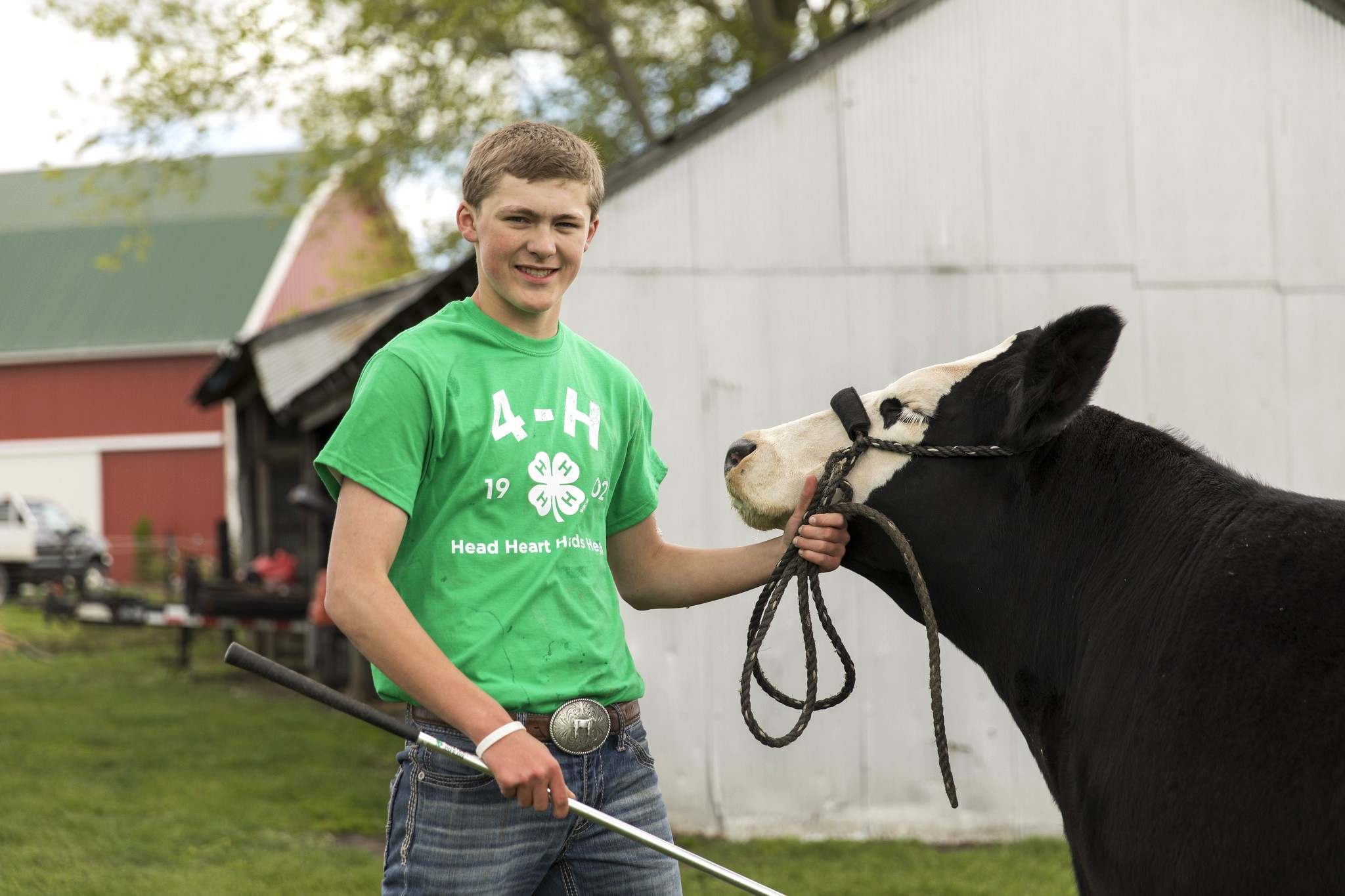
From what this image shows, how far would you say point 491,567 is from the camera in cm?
220

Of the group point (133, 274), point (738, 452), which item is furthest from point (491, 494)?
point (133, 274)

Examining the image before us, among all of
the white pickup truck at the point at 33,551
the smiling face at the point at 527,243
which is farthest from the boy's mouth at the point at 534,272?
the white pickup truck at the point at 33,551

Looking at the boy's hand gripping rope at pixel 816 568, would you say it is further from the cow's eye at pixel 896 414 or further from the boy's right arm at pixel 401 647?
the boy's right arm at pixel 401 647

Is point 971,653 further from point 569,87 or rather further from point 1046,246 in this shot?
point 569,87

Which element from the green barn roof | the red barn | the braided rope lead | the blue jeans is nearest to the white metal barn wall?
the braided rope lead

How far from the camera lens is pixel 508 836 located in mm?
2160

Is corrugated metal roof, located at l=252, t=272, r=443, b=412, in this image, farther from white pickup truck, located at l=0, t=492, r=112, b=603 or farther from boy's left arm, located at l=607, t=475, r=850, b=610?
boy's left arm, located at l=607, t=475, r=850, b=610

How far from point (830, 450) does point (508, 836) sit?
977mm

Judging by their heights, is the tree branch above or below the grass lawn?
above

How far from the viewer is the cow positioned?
188 cm

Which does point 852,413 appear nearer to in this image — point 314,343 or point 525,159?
point 525,159

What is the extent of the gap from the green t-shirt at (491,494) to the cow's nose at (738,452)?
0.31 metres

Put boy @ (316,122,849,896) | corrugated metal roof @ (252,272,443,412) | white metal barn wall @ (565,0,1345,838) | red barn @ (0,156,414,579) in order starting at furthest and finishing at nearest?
red barn @ (0,156,414,579) → corrugated metal roof @ (252,272,443,412) → white metal barn wall @ (565,0,1345,838) → boy @ (316,122,849,896)

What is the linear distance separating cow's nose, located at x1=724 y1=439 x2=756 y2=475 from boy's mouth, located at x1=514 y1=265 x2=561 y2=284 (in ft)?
1.78
